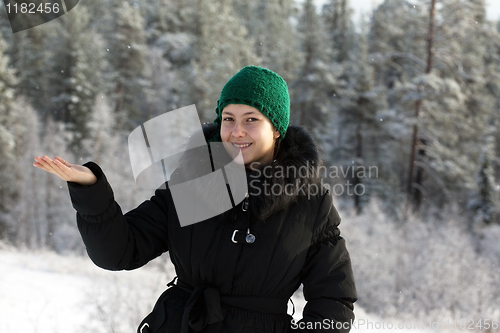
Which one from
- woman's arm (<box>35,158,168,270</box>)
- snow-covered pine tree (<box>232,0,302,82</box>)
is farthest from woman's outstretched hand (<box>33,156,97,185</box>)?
snow-covered pine tree (<box>232,0,302,82</box>)

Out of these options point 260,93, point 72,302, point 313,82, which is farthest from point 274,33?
point 260,93

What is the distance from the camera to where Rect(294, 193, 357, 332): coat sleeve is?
64.8 inches

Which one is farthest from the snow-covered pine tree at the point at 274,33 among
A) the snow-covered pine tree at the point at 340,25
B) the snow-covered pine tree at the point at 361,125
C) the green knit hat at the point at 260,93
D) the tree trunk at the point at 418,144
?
the green knit hat at the point at 260,93

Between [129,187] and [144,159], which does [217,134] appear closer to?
[144,159]

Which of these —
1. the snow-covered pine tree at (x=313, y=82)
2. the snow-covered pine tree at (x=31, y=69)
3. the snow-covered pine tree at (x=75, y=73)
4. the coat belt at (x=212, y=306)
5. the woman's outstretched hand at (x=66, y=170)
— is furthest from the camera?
the snow-covered pine tree at (x=31, y=69)

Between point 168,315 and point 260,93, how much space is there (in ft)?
3.36

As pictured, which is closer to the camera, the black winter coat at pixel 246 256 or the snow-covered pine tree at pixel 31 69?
the black winter coat at pixel 246 256

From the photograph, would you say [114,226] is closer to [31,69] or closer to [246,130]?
[246,130]

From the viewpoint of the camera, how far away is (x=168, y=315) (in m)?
1.68

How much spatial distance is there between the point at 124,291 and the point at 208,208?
15.5 feet

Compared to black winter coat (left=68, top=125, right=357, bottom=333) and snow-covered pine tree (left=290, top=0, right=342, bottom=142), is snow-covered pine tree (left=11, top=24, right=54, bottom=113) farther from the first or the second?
black winter coat (left=68, top=125, right=357, bottom=333)

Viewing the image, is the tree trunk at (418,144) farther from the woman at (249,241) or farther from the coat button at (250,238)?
the coat button at (250,238)

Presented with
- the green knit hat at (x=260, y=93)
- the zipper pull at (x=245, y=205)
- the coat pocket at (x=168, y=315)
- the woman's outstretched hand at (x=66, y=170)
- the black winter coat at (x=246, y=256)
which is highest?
the green knit hat at (x=260, y=93)

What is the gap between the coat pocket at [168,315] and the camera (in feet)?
5.46
